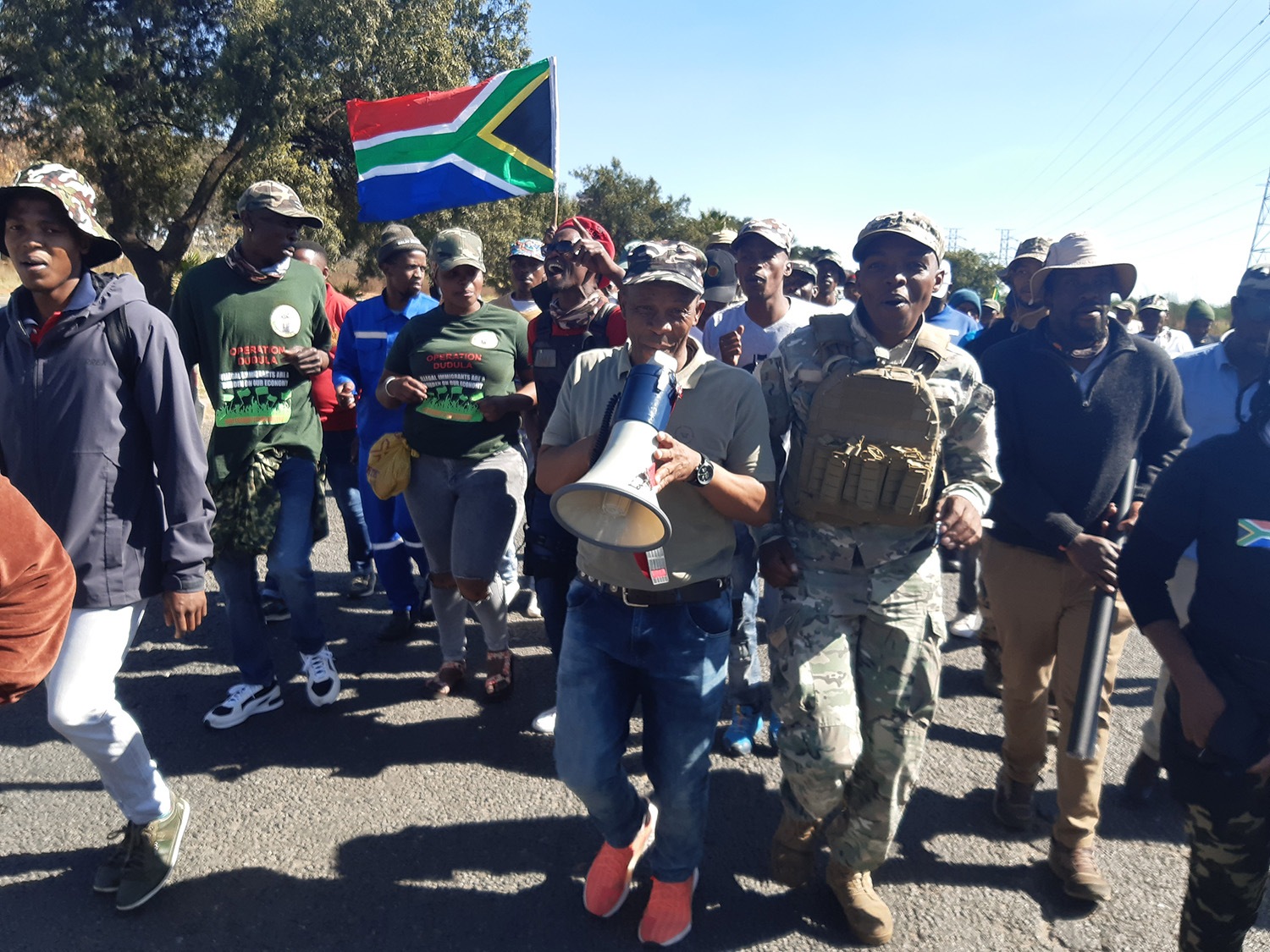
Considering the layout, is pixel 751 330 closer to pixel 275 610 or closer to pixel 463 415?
pixel 463 415

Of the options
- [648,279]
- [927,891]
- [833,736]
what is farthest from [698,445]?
[927,891]

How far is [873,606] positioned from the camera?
2521 mm

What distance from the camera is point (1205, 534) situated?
2033 mm

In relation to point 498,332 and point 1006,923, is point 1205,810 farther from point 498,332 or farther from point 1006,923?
point 498,332

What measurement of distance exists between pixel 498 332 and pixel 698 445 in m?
1.86

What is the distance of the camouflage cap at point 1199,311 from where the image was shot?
30.5 feet

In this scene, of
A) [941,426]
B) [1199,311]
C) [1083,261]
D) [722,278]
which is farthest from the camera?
[1199,311]

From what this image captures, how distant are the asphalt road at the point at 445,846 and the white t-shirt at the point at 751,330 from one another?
6.14ft

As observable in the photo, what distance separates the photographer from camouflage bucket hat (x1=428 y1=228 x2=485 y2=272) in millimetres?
3795

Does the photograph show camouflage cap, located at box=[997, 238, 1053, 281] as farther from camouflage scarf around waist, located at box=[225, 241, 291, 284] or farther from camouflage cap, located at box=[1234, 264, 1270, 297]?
camouflage scarf around waist, located at box=[225, 241, 291, 284]

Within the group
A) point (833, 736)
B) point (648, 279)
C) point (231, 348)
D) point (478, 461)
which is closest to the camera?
point (648, 279)

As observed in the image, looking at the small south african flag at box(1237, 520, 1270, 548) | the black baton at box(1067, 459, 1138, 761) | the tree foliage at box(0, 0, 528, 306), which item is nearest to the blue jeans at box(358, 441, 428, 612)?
the black baton at box(1067, 459, 1138, 761)

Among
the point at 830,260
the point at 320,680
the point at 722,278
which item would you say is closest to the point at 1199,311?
the point at 830,260

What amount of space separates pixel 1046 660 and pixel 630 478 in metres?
2.08
